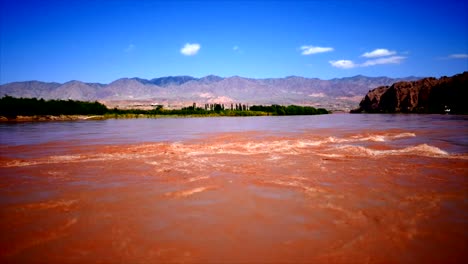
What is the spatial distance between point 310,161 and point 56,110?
81.0 meters

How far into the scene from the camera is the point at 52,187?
1010cm

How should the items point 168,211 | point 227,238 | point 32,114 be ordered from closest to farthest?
point 227,238 → point 168,211 → point 32,114

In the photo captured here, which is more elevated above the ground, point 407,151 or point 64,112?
point 64,112

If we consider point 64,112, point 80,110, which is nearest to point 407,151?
point 64,112

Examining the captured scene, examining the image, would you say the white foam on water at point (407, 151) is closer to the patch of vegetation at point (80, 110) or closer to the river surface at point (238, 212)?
the river surface at point (238, 212)

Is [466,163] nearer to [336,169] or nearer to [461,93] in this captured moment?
[336,169]

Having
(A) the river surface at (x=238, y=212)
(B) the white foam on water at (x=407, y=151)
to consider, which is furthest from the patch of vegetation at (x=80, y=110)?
(B) the white foam on water at (x=407, y=151)

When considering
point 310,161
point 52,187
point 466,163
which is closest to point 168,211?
point 52,187

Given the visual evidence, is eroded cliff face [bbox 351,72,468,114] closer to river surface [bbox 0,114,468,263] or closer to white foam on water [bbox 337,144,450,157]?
white foam on water [bbox 337,144,450,157]

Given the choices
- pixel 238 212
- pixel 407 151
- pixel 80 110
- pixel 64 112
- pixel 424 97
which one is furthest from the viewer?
pixel 424 97

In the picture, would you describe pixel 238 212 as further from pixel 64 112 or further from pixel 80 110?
pixel 80 110

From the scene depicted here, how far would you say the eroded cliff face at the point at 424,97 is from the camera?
320 feet

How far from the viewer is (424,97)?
382 ft

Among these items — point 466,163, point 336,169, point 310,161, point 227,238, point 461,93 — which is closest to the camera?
point 227,238
